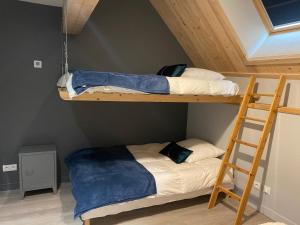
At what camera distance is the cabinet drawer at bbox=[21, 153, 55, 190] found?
9.78ft

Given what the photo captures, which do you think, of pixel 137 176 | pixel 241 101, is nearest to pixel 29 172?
pixel 137 176

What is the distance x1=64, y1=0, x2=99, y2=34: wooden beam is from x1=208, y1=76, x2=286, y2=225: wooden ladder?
2007 mm

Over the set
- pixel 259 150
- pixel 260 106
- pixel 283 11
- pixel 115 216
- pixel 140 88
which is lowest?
pixel 115 216

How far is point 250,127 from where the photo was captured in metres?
3.12

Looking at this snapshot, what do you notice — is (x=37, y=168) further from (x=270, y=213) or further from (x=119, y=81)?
(x=270, y=213)

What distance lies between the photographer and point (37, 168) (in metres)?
3.03

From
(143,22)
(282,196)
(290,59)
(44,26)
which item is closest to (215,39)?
(290,59)

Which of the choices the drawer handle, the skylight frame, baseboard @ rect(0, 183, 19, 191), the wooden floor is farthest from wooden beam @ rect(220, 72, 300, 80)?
baseboard @ rect(0, 183, 19, 191)

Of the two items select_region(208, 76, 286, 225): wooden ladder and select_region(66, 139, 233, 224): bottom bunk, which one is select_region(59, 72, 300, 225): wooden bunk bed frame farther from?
select_region(66, 139, 233, 224): bottom bunk

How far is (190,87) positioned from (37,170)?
2.11 metres

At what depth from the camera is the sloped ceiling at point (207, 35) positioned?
2811 millimetres

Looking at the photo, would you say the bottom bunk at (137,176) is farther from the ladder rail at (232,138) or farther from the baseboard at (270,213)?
the baseboard at (270,213)

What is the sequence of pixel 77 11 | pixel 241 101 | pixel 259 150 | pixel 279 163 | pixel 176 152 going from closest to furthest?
pixel 77 11 → pixel 259 150 → pixel 279 163 → pixel 241 101 → pixel 176 152

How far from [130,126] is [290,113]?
7.21ft
